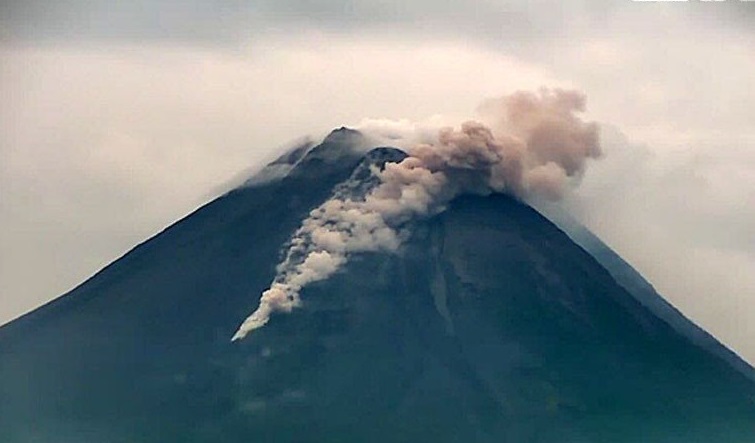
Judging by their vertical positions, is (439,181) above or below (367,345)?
above

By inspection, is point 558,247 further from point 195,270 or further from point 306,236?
point 195,270

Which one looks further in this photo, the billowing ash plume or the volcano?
the billowing ash plume

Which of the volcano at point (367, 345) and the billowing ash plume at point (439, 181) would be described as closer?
the volcano at point (367, 345)
